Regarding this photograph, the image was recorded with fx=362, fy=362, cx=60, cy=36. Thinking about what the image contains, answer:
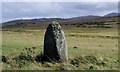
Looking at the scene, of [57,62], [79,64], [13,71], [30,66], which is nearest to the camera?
[13,71]

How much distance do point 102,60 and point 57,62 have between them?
101 inches

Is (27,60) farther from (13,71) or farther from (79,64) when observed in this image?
(13,71)

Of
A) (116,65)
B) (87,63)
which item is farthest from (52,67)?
(116,65)

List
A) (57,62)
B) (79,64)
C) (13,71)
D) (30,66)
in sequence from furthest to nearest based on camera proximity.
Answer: (57,62) < (79,64) < (30,66) < (13,71)

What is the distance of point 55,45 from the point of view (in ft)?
66.4

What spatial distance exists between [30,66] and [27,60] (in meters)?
1.75

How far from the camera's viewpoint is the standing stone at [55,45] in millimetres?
20203

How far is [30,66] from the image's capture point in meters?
17.1

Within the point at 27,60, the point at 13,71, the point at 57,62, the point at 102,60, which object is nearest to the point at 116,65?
the point at 102,60

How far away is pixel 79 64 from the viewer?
60.4 feet

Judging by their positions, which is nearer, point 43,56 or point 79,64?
point 79,64

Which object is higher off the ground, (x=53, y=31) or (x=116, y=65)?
(x=53, y=31)

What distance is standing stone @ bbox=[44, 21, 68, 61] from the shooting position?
2020 cm

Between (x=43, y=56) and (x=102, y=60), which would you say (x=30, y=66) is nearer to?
(x=43, y=56)
